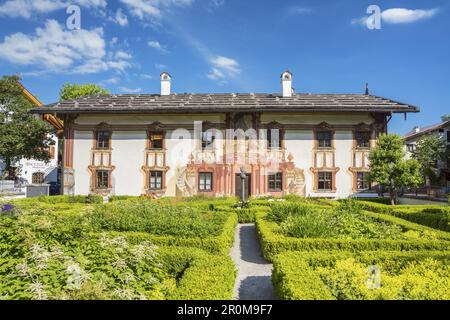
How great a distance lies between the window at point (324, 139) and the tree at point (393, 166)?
10.9 ft

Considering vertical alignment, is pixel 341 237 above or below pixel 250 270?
above

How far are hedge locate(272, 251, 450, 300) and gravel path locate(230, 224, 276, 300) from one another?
0.54 meters

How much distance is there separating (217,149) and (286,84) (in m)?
7.86

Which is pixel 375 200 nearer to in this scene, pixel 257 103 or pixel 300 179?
pixel 300 179

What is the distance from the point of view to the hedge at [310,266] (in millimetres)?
4234

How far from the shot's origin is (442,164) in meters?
37.1

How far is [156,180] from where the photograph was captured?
21344 millimetres

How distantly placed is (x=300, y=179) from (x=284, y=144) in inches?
106

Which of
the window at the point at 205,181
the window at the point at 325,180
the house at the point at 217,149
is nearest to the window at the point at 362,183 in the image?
the house at the point at 217,149

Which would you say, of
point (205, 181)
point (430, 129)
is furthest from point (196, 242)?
point (430, 129)

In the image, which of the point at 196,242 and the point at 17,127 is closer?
the point at 196,242

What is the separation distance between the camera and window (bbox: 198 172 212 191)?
21.2m

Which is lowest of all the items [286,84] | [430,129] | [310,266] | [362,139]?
[310,266]

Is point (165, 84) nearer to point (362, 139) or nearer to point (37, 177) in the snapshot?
point (362, 139)
